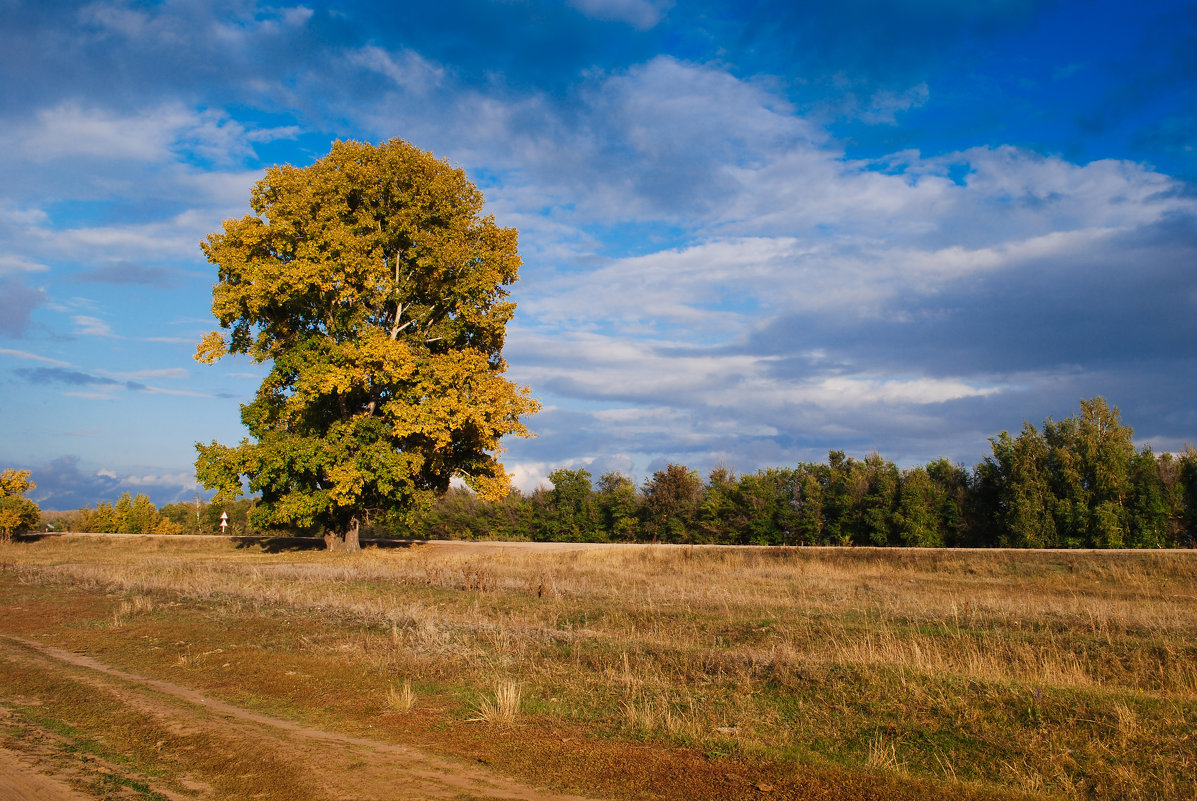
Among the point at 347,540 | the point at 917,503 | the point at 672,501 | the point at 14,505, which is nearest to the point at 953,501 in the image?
the point at 917,503

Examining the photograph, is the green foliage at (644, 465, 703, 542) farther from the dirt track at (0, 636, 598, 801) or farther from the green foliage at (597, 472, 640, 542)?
the dirt track at (0, 636, 598, 801)

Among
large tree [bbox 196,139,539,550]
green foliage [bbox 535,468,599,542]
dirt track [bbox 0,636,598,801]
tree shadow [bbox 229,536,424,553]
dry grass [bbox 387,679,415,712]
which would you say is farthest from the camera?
green foliage [bbox 535,468,599,542]

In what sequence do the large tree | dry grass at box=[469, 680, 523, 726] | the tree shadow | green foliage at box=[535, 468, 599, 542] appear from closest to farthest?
dry grass at box=[469, 680, 523, 726] < the large tree < the tree shadow < green foliage at box=[535, 468, 599, 542]

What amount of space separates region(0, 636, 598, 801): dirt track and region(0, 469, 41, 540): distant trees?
38506mm

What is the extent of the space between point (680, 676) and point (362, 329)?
66.4 ft

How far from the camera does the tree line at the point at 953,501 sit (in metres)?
34.4

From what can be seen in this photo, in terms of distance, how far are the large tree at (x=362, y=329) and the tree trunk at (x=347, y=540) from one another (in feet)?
6.18

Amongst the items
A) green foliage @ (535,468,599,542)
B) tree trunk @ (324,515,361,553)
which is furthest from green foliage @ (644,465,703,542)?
tree trunk @ (324,515,361,553)

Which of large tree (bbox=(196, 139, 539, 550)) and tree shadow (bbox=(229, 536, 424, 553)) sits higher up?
large tree (bbox=(196, 139, 539, 550))

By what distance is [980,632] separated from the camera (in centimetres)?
1199

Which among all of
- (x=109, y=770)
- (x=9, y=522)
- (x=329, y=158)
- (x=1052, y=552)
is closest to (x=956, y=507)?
(x=1052, y=552)

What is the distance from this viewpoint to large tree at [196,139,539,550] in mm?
24766

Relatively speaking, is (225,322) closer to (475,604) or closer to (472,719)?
(475,604)

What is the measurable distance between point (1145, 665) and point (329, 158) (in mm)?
28359
